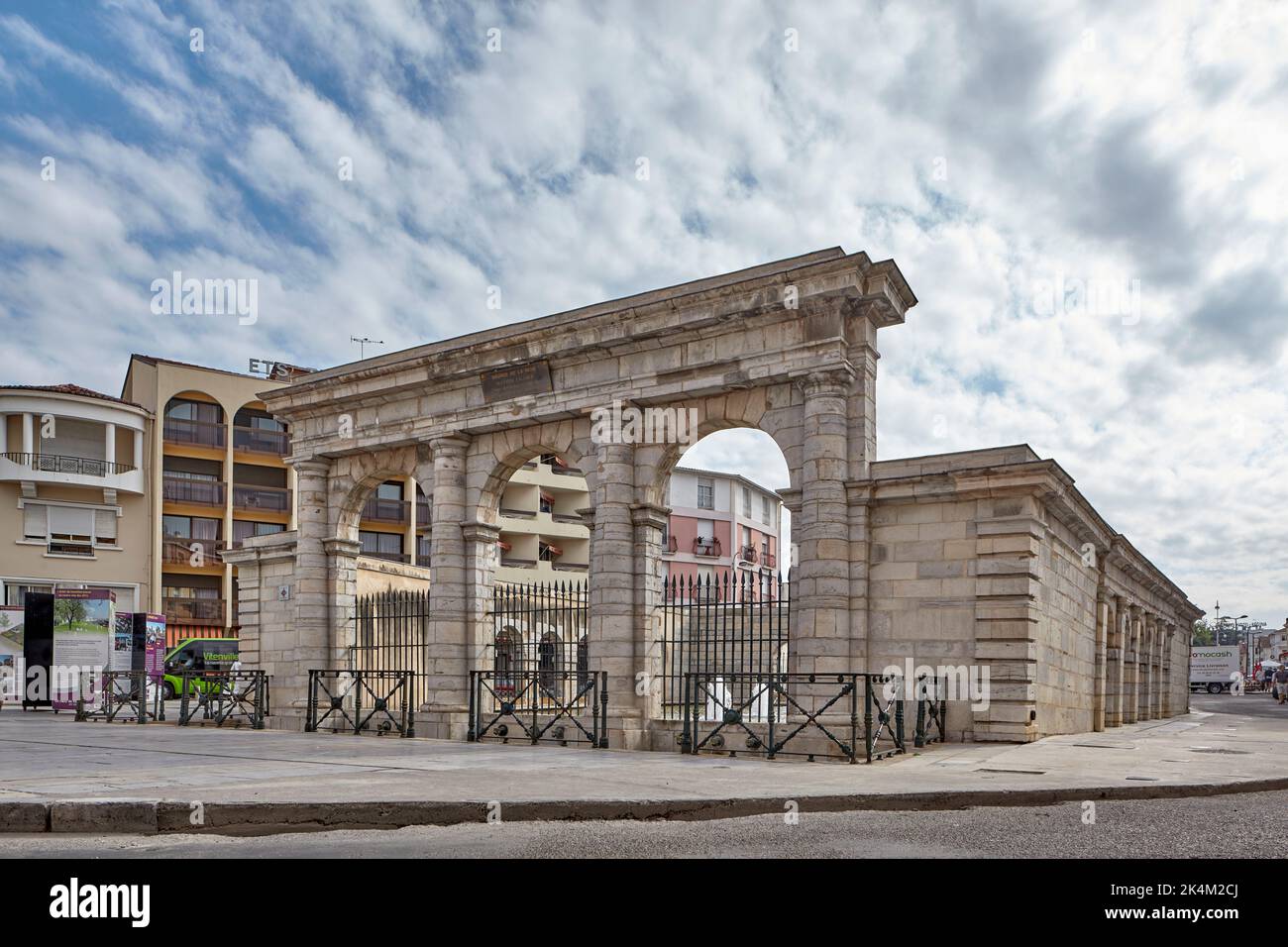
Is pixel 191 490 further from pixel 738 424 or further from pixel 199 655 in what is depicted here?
pixel 738 424

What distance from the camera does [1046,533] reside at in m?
14.6

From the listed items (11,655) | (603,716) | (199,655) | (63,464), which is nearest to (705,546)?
(199,655)

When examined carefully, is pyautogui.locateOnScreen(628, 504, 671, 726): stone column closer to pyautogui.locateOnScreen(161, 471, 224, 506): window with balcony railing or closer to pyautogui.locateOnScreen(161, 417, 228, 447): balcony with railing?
pyautogui.locateOnScreen(161, 471, 224, 506): window with balcony railing

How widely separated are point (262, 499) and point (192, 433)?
3.74 m

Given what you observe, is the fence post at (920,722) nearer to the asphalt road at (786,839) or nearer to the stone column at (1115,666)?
the asphalt road at (786,839)

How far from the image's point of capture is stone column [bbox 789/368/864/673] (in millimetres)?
14148

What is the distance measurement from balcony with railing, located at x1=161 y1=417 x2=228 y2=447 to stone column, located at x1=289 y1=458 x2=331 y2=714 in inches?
941

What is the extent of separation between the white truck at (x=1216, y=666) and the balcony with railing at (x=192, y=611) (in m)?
70.8

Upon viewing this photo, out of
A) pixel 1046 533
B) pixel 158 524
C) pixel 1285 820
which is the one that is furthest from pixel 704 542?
pixel 1285 820

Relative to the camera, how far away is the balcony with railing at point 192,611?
40.0 meters

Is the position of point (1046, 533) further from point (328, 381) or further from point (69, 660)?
point (69, 660)

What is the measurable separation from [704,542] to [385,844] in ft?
167

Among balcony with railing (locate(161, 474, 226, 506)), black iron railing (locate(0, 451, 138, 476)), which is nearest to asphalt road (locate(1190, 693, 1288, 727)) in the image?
balcony with railing (locate(161, 474, 226, 506))
